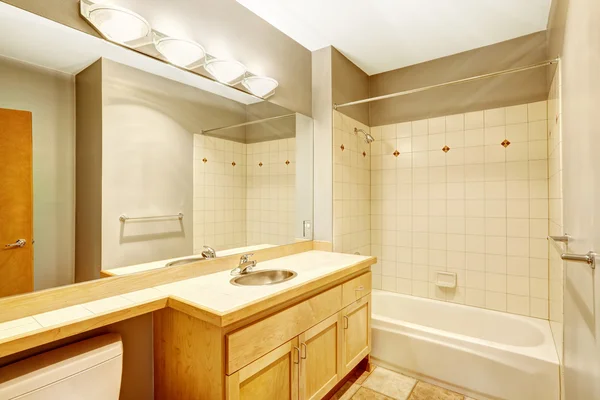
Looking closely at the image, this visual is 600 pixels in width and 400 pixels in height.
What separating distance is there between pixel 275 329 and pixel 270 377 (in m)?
0.21

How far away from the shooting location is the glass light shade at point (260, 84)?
207 cm

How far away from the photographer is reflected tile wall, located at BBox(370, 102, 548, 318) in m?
2.34

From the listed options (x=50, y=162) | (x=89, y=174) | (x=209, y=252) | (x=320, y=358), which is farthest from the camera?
(x=209, y=252)

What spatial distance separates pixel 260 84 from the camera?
7.00 feet

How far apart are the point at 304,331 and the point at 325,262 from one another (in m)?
0.59

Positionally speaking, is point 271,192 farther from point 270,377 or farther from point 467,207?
point 467,207

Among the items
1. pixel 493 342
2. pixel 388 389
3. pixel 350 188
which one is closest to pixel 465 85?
pixel 350 188

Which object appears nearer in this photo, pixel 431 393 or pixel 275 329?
pixel 275 329

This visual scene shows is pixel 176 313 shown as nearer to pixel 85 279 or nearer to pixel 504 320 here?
pixel 85 279

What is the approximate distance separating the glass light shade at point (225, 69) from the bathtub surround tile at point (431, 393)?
2.35 meters

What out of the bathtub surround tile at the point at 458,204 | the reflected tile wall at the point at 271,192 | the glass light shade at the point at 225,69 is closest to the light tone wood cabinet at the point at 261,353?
the reflected tile wall at the point at 271,192

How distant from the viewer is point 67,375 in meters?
1.08

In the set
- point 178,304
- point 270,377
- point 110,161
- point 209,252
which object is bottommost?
point 270,377

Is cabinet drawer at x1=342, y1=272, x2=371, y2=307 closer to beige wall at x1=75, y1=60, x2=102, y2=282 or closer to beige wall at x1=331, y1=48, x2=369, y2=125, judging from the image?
beige wall at x1=75, y1=60, x2=102, y2=282
